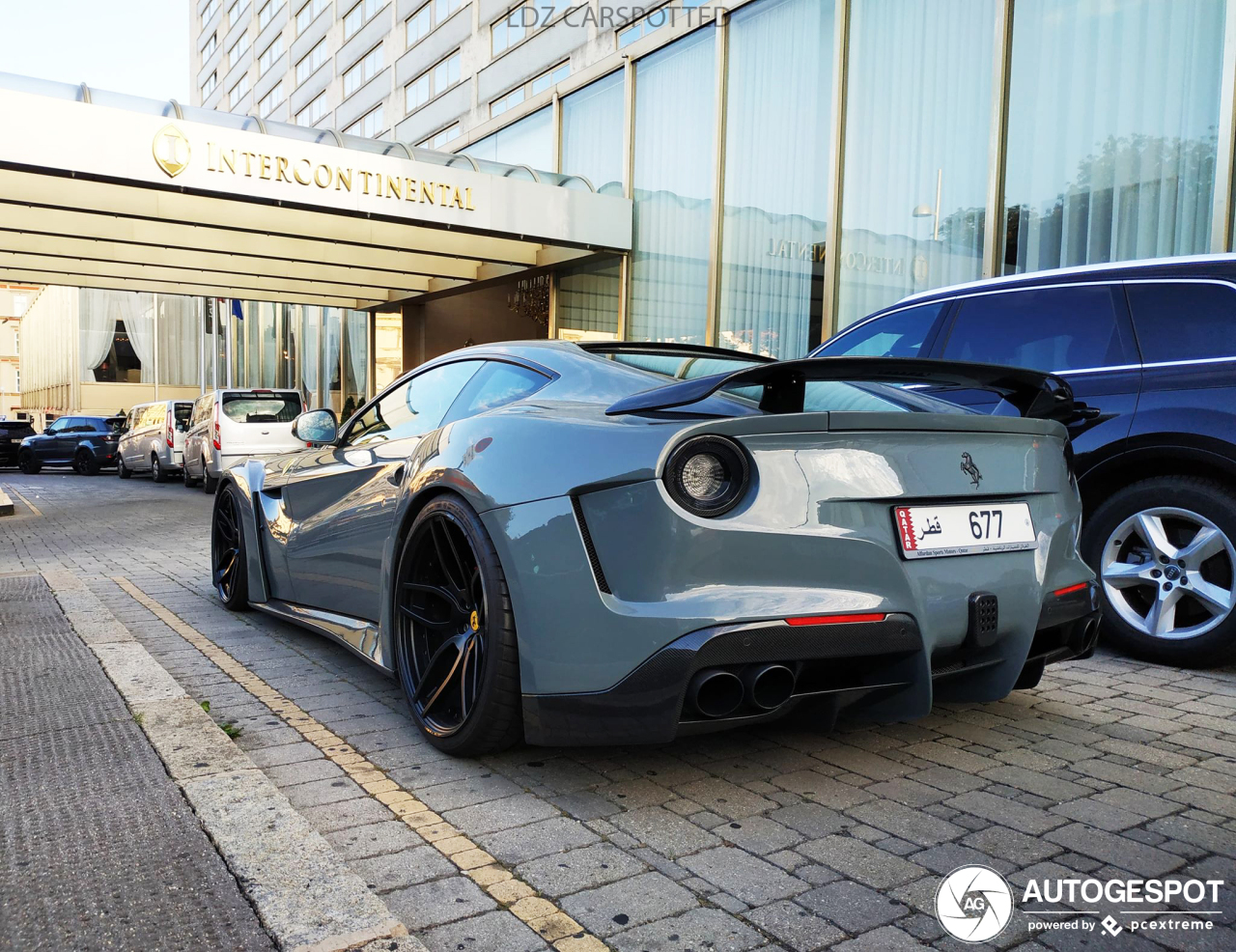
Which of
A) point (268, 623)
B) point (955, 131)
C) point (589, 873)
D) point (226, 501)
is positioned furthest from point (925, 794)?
point (955, 131)

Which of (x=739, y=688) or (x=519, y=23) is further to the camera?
(x=519, y=23)

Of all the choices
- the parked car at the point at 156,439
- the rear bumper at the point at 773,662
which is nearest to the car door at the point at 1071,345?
the rear bumper at the point at 773,662

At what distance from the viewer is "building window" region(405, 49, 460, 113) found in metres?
24.3

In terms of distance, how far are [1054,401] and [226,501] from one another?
4.26m

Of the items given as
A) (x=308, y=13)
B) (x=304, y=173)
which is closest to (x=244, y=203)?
(x=304, y=173)

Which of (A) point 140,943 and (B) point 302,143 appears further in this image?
(B) point 302,143

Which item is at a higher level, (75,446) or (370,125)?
(370,125)

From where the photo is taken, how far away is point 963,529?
104 inches

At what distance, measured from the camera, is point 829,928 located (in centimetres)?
197

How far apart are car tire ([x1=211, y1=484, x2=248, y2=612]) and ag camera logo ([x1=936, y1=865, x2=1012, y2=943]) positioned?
401 centimetres

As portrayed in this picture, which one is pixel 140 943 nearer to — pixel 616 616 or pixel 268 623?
pixel 616 616

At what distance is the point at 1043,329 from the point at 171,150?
10796mm

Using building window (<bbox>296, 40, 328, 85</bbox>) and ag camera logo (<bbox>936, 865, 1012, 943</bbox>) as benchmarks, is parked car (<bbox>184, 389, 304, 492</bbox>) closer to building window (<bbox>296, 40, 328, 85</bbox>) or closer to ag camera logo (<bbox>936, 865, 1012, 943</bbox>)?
ag camera logo (<bbox>936, 865, 1012, 943</bbox>)

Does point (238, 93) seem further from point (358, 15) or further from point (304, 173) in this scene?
point (304, 173)
